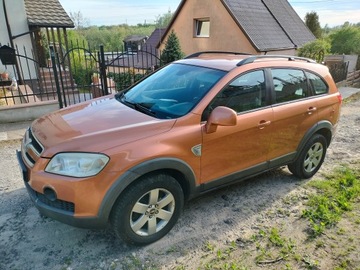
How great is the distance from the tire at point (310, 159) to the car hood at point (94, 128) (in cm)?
204

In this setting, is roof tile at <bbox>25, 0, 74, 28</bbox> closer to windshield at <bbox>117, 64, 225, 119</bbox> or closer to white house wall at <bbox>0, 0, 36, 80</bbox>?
white house wall at <bbox>0, 0, 36, 80</bbox>

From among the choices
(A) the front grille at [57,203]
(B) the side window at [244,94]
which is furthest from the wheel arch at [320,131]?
(A) the front grille at [57,203]

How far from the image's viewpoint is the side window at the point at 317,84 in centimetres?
356

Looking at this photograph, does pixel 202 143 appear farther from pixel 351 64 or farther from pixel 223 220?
pixel 351 64

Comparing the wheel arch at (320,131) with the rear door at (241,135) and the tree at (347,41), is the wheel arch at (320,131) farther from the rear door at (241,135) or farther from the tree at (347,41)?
the tree at (347,41)

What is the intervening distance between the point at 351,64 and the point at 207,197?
13457 millimetres

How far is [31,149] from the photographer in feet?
8.21

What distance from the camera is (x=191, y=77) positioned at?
3.04m

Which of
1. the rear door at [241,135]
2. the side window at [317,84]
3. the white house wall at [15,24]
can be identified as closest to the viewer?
the rear door at [241,135]

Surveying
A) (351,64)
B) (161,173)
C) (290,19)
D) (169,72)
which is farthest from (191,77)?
(290,19)

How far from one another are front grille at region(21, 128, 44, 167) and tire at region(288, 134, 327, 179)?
3.00m

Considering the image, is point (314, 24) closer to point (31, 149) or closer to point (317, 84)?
point (317, 84)

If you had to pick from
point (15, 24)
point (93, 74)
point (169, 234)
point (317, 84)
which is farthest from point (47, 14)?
point (169, 234)

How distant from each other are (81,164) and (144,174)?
51 cm
